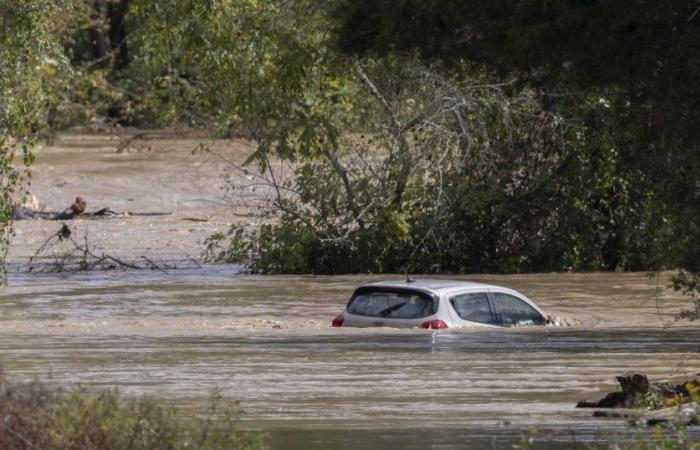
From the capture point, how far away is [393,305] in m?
21.7

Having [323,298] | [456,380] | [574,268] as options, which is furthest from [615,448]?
[574,268]

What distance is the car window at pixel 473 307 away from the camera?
2170 cm

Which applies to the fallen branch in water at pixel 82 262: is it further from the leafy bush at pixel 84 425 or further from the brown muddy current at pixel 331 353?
the leafy bush at pixel 84 425

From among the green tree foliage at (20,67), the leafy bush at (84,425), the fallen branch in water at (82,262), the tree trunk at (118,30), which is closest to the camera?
the leafy bush at (84,425)

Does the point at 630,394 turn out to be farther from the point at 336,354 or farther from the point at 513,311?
the point at 513,311

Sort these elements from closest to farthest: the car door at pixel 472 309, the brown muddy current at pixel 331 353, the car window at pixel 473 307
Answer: the brown muddy current at pixel 331 353 → the car door at pixel 472 309 → the car window at pixel 473 307

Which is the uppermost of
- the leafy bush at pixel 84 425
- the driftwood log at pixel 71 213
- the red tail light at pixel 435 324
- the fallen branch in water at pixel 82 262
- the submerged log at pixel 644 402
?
the leafy bush at pixel 84 425

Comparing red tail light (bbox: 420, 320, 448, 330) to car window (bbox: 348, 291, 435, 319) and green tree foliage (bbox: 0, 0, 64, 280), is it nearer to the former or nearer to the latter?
car window (bbox: 348, 291, 435, 319)

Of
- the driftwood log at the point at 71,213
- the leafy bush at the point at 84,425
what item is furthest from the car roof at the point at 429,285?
the driftwood log at the point at 71,213

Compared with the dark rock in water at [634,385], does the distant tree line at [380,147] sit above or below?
above

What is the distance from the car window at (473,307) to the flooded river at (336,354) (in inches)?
11.8

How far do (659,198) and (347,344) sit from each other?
5993mm

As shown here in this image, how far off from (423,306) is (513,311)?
1.75m

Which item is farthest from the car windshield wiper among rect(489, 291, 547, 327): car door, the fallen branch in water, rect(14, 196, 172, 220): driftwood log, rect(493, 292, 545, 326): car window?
rect(14, 196, 172, 220): driftwood log
